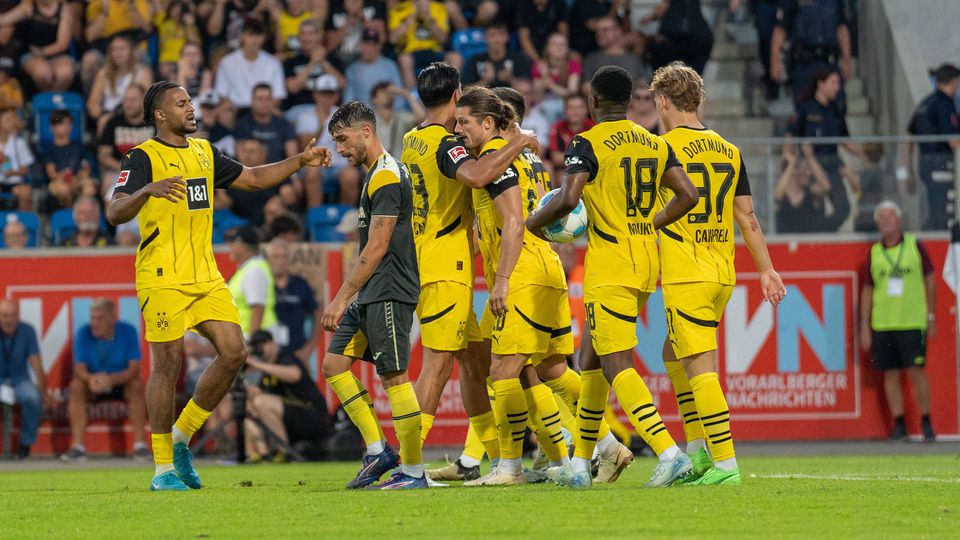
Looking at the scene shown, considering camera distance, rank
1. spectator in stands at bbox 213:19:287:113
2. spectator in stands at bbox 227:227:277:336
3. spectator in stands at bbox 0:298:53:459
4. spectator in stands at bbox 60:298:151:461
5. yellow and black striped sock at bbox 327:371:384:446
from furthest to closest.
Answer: spectator in stands at bbox 213:19:287:113
spectator in stands at bbox 60:298:151:461
spectator in stands at bbox 0:298:53:459
spectator in stands at bbox 227:227:277:336
yellow and black striped sock at bbox 327:371:384:446

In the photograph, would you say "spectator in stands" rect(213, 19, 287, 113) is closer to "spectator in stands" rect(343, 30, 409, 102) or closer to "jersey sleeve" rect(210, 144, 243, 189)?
"spectator in stands" rect(343, 30, 409, 102)

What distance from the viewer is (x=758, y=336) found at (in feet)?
52.5

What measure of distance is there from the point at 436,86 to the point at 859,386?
814cm

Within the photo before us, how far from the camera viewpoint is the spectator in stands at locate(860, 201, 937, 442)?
15.7 meters

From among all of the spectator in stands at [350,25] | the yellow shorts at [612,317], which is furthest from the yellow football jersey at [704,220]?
the spectator in stands at [350,25]

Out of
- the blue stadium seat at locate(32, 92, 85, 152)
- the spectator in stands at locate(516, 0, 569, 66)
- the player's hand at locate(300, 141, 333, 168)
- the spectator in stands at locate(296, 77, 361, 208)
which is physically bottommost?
the player's hand at locate(300, 141, 333, 168)

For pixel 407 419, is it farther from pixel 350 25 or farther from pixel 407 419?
pixel 350 25

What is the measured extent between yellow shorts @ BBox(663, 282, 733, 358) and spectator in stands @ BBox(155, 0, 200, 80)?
37.7 ft

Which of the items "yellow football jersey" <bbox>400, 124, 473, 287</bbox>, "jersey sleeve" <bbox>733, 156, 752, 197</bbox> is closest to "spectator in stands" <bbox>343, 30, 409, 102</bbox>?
"yellow football jersey" <bbox>400, 124, 473, 287</bbox>

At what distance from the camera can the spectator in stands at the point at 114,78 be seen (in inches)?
725

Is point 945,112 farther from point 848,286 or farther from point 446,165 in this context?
point 446,165

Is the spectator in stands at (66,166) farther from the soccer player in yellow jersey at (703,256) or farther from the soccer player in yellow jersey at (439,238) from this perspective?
the soccer player in yellow jersey at (703,256)

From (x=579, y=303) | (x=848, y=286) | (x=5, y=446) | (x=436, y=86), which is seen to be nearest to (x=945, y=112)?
(x=848, y=286)

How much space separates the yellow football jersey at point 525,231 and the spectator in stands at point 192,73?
9.50 meters
